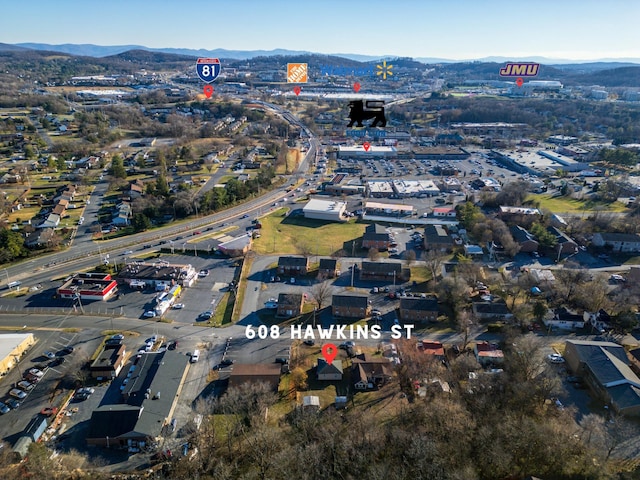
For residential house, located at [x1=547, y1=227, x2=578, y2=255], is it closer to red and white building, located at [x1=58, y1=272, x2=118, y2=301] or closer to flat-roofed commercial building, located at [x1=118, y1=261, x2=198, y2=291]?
flat-roofed commercial building, located at [x1=118, y1=261, x2=198, y2=291]

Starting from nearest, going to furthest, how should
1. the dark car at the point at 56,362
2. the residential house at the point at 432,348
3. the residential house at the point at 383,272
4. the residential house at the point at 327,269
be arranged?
1. the dark car at the point at 56,362
2. the residential house at the point at 432,348
3. the residential house at the point at 383,272
4. the residential house at the point at 327,269

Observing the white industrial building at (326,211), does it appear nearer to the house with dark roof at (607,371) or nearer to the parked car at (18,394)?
the house with dark roof at (607,371)

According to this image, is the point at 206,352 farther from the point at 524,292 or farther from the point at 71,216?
the point at 71,216

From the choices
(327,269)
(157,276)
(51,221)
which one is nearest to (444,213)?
(327,269)

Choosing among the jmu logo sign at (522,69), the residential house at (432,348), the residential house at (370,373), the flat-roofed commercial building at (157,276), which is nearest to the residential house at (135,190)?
the flat-roofed commercial building at (157,276)

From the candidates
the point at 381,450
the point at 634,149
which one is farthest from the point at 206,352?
the point at 634,149
